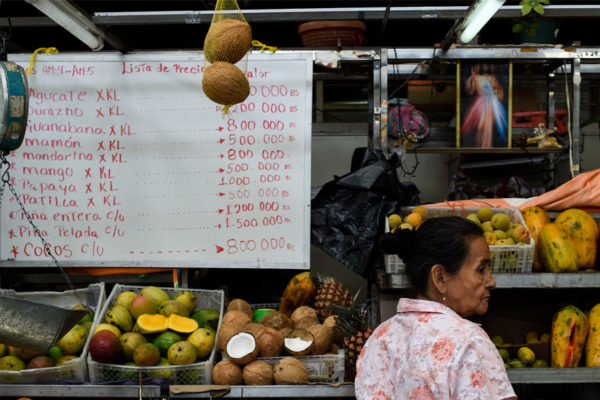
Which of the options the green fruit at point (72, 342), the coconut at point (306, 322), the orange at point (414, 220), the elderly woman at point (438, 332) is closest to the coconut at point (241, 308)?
the coconut at point (306, 322)

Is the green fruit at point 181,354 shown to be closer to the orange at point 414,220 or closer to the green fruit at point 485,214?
the orange at point 414,220

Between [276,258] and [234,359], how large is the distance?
3.00ft

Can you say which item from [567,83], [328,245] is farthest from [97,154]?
[567,83]

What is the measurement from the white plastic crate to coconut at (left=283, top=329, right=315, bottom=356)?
40 mm

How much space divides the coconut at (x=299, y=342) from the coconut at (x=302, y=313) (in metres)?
0.26

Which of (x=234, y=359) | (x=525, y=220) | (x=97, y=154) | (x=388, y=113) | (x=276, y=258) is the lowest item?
(x=234, y=359)

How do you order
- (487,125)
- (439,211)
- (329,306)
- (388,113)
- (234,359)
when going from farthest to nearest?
(388,113), (487,125), (439,211), (329,306), (234,359)

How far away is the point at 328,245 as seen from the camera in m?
4.27

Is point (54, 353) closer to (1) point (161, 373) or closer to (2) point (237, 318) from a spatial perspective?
(1) point (161, 373)

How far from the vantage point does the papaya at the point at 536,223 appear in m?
3.92

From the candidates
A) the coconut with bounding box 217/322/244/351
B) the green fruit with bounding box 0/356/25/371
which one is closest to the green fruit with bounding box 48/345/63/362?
the green fruit with bounding box 0/356/25/371

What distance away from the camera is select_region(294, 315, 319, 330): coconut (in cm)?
384

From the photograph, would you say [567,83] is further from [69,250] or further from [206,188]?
[69,250]

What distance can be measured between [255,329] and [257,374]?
0.89 feet
